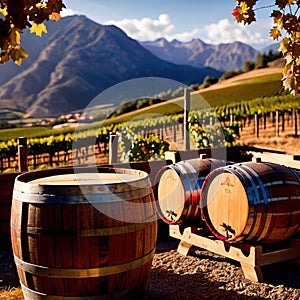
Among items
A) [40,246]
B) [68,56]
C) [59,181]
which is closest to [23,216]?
[40,246]

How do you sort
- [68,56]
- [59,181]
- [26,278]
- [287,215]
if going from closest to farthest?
[26,278] < [59,181] < [287,215] < [68,56]

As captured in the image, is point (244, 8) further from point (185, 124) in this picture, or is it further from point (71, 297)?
point (185, 124)

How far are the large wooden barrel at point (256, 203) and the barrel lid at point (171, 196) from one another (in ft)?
1.94

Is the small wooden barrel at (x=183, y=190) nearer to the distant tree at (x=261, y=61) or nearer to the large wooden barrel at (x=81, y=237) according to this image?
the large wooden barrel at (x=81, y=237)

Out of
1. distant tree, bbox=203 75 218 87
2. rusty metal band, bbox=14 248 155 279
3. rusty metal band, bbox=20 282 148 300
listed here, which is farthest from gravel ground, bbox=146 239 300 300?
distant tree, bbox=203 75 218 87

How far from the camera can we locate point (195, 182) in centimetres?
521

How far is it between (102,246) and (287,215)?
2064 millimetres

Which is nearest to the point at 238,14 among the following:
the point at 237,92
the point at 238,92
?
the point at 238,92

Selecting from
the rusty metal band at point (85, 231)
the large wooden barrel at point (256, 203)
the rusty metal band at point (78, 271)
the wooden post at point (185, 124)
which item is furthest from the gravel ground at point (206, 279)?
the wooden post at point (185, 124)

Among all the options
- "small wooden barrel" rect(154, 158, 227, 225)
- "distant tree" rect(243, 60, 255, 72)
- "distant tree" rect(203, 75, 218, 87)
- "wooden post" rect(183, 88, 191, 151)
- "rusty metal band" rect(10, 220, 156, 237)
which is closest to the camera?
"rusty metal band" rect(10, 220, 156, 237)

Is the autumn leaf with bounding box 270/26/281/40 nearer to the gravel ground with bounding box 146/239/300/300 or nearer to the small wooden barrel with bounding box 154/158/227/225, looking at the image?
the small wooden barrel with bounding box 154/158/227/225

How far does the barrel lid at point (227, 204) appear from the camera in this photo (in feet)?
14.3

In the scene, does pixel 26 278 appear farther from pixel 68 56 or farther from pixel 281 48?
pixel 68 56

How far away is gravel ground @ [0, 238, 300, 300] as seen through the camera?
4.22 meters
